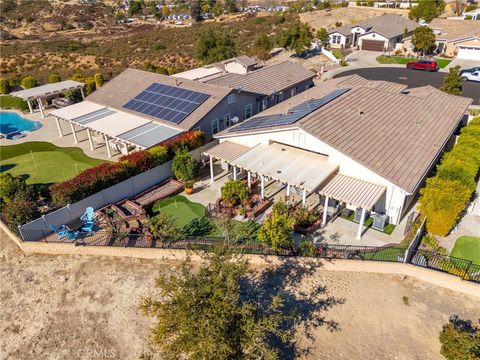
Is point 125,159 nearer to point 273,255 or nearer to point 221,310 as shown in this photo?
point 273,255

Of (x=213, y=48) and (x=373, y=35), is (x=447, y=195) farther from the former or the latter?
(x=373, y=35)

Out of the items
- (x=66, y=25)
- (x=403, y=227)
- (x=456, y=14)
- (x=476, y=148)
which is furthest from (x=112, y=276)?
(x=66, y=25)

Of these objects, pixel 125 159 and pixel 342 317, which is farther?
pixel 125 159

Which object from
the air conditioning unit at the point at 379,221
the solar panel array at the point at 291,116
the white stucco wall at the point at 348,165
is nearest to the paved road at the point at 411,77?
the solar panel array at the point at 291,116

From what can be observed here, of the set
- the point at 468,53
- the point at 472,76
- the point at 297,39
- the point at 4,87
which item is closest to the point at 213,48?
the point at 297,39

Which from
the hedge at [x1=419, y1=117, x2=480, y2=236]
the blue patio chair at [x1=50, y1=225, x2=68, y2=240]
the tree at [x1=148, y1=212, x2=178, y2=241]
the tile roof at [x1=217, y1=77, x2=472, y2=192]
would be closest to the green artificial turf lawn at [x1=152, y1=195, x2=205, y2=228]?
the tree at [x1=148, y1=212, x2=178, y2=241]

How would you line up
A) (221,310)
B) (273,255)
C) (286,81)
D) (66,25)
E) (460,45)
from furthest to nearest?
(66,25)
(460,45)
(286,81)
(273,255)
(221,310)

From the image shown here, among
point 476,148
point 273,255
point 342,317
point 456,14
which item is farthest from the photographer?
point 456,14

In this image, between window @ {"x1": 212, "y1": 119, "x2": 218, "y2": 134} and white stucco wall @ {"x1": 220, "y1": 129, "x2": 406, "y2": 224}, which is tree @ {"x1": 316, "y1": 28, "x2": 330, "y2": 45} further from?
white stucco wall @ {"x1": 220, "y1": 129, "x2": 406, "y2": 224}

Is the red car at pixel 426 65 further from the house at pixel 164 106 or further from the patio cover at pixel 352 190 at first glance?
the patio cover at pixel 352 190
